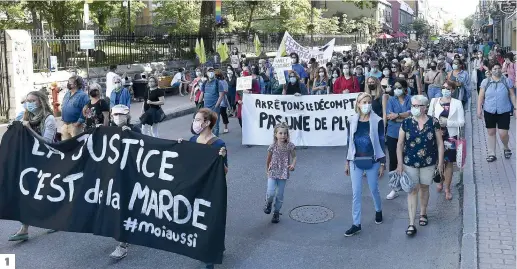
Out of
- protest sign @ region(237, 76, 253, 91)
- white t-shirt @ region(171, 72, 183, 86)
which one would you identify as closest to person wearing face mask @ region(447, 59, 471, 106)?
protest sign @ region(237, 76, 253, 91)

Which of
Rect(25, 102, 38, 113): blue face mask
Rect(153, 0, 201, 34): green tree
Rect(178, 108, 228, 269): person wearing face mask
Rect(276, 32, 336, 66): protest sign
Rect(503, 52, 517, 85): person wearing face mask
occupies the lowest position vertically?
Rect(178, 108, 228, 269): person wearing face mask

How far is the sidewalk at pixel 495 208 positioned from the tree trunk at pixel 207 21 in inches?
703

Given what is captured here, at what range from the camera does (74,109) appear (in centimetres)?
881

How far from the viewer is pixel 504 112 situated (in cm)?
945

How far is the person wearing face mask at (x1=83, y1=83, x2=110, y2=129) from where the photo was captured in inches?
348

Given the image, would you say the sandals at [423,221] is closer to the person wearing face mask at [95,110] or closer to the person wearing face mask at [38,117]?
the person wearing face mask at [38,117]

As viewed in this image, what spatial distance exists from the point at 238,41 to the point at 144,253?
85.0 feet

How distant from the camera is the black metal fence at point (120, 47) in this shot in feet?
55.3

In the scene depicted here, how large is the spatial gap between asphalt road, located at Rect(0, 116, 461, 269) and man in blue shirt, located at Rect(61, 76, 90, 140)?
7.37 feet

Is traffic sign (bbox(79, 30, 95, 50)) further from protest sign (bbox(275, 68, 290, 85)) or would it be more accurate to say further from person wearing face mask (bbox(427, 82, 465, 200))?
person wearing face mask (bbox(427, 82, 465, 200))

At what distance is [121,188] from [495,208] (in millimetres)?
4742

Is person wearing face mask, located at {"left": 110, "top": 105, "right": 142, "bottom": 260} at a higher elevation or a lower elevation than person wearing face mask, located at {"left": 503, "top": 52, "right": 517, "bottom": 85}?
lower

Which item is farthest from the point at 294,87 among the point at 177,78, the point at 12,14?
the point at 12,14

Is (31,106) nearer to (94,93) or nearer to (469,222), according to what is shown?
(94,93)
